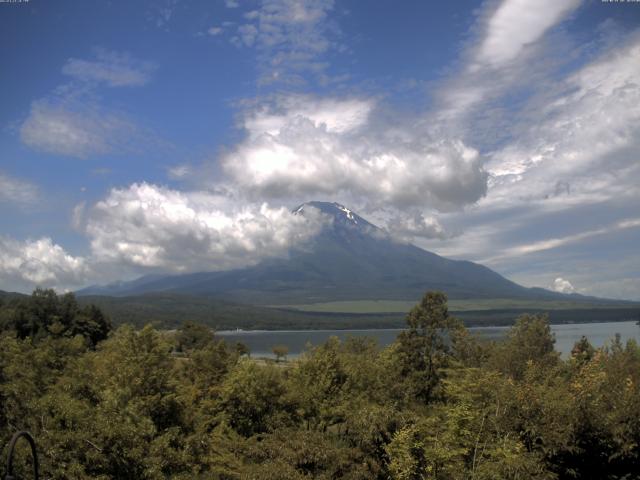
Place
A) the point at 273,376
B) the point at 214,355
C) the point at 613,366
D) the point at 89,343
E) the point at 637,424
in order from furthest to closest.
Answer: the point at 89,343 → the point at 214,355 → the point at 613,366 → the point at 273,376 → the point at 637,424

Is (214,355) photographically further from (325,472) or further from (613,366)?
(613,366)

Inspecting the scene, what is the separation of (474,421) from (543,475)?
375 centimetres

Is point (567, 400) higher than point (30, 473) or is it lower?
higher

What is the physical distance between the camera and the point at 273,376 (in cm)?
2983

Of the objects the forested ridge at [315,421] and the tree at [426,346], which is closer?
the forested ridge at [315,421]

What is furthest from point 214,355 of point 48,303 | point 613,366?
point 48,303

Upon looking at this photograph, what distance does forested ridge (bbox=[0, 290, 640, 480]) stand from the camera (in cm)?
1908

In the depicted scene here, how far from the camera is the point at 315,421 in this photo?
1173 inches

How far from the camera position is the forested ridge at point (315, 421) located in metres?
19.1

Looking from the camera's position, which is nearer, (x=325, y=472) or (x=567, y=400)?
(x=325, y=472)

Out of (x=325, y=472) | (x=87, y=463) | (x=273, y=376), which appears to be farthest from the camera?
(x=273, y=376)

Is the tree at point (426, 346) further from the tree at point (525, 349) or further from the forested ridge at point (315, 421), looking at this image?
the tree at point (525, 349)

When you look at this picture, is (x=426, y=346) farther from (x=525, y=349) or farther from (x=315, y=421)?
(x=525, y=349)

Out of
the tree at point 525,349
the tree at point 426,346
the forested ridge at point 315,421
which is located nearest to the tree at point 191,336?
the forested ridge at point 315,421
